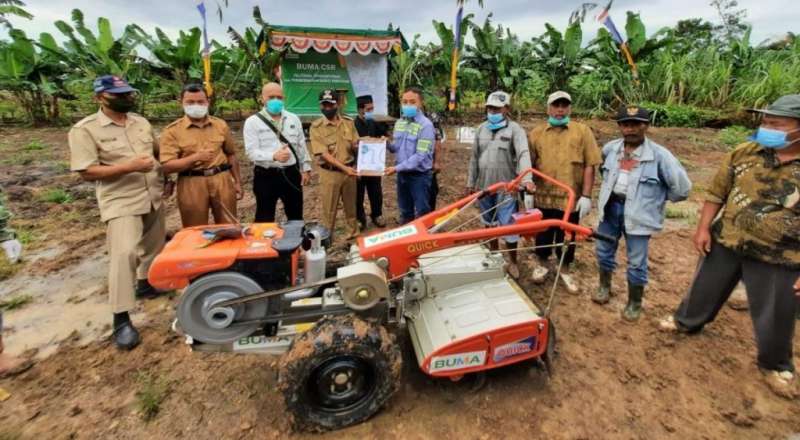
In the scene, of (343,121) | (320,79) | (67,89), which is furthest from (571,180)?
(67,89)

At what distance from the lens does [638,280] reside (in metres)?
3.30

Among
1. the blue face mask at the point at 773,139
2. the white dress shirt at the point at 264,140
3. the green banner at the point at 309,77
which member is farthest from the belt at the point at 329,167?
the green banner at the point at 309,77

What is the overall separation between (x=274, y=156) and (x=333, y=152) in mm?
725

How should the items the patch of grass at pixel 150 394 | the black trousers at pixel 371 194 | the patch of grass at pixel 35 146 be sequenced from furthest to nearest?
the patch of grass at pixel 35 146 < the black trousers at pixel 371 194 < the patch of grass at pixel 150 394

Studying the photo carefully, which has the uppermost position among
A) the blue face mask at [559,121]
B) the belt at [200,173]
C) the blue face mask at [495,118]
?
the blue face mask at [495,118]

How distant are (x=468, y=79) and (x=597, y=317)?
36.9 feet

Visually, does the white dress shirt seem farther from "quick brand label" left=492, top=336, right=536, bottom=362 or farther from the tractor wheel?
"quick brand label" left=492, top=336, right=536, bottom=362

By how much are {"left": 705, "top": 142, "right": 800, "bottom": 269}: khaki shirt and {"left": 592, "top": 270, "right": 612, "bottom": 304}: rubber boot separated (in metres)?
1.02

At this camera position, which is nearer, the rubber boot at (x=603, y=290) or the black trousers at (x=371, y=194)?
the rubber boot at (x=603, y=290)

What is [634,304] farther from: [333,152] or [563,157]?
[333,152]

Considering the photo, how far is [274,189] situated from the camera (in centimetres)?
430

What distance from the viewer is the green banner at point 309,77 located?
472 inches

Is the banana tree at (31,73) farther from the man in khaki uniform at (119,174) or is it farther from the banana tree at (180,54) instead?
the man in khaki uniform at (119,174)

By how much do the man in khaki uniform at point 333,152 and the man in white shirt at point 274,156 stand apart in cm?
19
